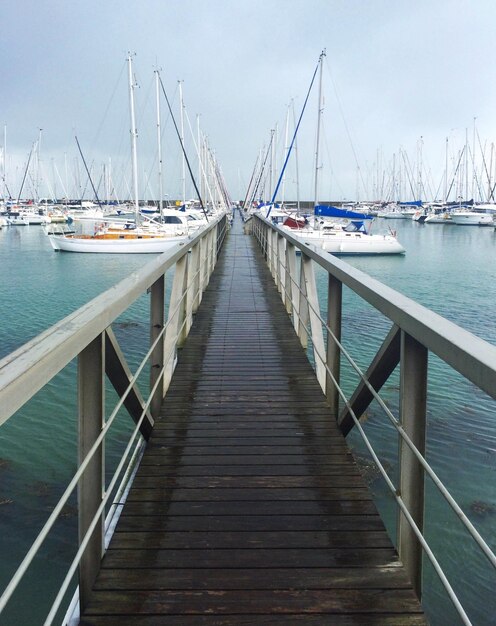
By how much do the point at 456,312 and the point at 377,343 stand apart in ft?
20.0

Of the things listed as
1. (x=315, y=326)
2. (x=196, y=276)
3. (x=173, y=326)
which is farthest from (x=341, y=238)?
(x=173, y=326)

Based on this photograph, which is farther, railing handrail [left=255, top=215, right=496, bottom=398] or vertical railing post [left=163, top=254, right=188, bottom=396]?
vertical railing post [left=163, top=254, right=188, bottom=396]

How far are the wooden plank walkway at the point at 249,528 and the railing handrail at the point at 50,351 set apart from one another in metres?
0.92

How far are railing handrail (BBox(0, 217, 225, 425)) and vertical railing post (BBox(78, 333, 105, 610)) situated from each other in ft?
0.42

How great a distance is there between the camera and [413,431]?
2088 mm

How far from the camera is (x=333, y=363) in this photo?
149 inches

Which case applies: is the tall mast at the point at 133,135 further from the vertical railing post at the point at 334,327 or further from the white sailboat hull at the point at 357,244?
the vertical railing post at the point at 334,327

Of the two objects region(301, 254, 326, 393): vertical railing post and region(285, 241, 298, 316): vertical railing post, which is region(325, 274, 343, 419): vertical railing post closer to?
region(301, 254, 326, 393): vertical railing post

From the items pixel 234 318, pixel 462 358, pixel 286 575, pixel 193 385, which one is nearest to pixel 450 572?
pixel 193 385

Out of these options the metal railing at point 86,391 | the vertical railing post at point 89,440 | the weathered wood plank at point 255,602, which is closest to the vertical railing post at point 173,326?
the metal railing at point 86,391

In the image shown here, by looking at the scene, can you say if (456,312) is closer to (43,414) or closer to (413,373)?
(43,414)

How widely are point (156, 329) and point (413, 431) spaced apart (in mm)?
2022

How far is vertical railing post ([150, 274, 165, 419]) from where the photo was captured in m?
3.64

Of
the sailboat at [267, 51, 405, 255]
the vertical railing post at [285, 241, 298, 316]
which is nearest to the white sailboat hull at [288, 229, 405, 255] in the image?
the sailboat at [267, 51, 405, 255]
